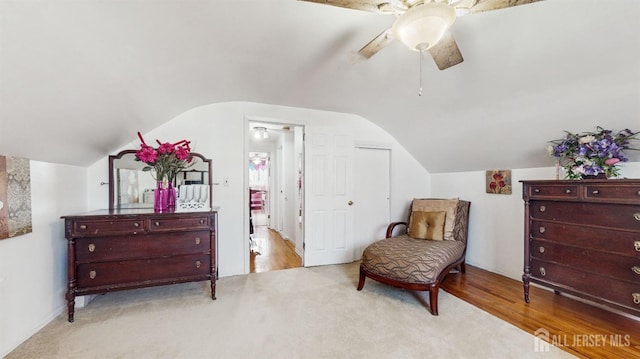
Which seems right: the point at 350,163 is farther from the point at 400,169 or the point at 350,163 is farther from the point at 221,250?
the point at 221,250

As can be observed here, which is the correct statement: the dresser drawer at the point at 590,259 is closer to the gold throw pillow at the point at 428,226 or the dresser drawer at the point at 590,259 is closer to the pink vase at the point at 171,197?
the gold throw pillow at the point at 428,226

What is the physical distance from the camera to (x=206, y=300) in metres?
2.66

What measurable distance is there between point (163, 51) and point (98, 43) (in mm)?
441

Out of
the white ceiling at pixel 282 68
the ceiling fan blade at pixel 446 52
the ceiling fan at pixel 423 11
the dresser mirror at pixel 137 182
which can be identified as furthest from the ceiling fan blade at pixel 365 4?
the dresser mirror at pixel 137 182

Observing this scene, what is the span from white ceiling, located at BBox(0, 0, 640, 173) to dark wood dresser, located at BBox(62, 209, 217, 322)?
29.6 inches

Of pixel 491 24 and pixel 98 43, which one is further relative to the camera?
pixel 491 24

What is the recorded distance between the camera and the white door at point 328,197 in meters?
3.72

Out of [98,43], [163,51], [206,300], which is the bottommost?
[206,300]

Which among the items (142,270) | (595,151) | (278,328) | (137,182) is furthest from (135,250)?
(595,151)

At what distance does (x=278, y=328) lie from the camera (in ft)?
7.06

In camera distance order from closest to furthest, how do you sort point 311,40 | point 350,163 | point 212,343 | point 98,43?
point 98,43, point 212,343, point 311,40, point 350,163

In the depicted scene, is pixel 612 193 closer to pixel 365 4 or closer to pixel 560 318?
pixel 560 318

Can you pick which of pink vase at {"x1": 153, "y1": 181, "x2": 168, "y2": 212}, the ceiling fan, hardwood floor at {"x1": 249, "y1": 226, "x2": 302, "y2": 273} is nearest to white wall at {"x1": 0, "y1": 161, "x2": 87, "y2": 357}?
pink vase at {"x1": 153, "y1": 181, "x2": 168, "y2": 212}

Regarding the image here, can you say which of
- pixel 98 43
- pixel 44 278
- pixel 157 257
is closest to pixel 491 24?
pixel 98 43
